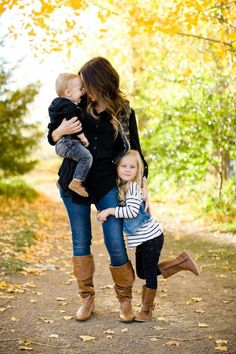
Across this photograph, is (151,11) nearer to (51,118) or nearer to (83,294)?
(51,118)

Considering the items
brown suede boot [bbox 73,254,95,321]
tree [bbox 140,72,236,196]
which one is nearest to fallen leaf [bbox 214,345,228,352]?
brown suede boot [bbox 73,254,95,321]

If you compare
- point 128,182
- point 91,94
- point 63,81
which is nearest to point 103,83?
point 91,94

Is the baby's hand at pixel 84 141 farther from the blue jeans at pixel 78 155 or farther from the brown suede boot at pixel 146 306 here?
the brown suede boot at pixel 146 306

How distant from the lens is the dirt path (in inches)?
137

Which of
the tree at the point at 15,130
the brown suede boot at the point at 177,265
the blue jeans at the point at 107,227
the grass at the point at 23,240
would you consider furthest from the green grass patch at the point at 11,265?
the tree at the point at 15,130

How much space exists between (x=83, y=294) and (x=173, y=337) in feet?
2.68

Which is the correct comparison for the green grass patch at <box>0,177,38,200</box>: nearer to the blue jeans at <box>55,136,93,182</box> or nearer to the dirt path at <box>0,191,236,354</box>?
the dirt path at <box>0,191,236,354</box>

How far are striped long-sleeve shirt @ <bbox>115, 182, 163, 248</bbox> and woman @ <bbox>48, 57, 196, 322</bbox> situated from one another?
9 centimetres

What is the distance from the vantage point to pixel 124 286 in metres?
3.95

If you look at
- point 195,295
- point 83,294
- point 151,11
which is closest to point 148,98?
point 151,11

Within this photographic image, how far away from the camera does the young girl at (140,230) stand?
3889 millimetres

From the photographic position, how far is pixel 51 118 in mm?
3920

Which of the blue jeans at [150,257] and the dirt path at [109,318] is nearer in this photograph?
the dirt path at [109,318]

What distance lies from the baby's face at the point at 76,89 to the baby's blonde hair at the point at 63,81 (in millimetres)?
23
